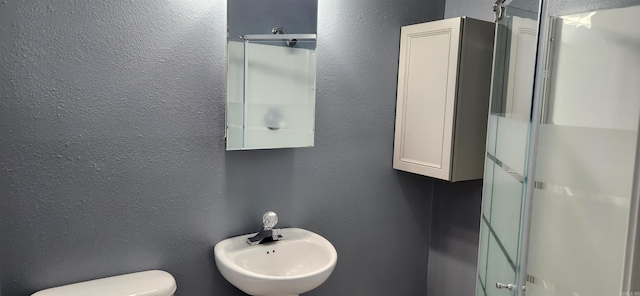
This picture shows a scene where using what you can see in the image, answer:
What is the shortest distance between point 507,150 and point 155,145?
128cm

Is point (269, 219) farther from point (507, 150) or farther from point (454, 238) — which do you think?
point (454, 238)

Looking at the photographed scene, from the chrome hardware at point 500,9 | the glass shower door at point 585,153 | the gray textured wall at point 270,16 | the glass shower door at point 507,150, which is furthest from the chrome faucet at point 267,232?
the chrome hardware at point 500,9

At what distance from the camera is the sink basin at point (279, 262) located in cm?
161

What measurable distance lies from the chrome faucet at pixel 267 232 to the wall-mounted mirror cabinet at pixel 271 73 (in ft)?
0.99

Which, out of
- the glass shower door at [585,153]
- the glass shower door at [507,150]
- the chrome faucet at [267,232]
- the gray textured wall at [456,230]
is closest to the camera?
the glass shower door at [585,153]

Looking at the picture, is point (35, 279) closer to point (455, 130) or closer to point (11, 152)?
point (11, 152)

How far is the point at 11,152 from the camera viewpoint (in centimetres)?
145

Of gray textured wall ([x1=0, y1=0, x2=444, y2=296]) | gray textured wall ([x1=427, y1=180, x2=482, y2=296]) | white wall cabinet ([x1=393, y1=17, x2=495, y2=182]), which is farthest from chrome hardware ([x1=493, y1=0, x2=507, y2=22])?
gray textured wall ([x1=427, y1=180, x2=482, y2=296])

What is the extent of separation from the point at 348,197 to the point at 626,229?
4.54 feet

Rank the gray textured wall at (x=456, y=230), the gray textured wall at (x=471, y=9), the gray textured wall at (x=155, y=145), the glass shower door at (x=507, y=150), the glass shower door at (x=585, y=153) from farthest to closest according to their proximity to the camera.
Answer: the gray textured wall at (x=456, y=230) → the gray textured wall at (x=471, y=9) → the gray textured wall at (x=155, y=145) → the glass shower door at (x=507, y=150) → the glass shower door at (x=585, y=153)

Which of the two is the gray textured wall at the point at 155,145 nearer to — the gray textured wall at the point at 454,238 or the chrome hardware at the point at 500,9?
the gray textured wall at the point at 454,238

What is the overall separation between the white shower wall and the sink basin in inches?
16.7

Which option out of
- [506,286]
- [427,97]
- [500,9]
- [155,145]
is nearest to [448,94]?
[427,97]

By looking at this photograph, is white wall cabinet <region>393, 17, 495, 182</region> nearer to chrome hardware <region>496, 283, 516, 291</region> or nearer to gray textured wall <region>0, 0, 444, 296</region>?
gray textured wall <region>0, 0, 444, 296</region>
